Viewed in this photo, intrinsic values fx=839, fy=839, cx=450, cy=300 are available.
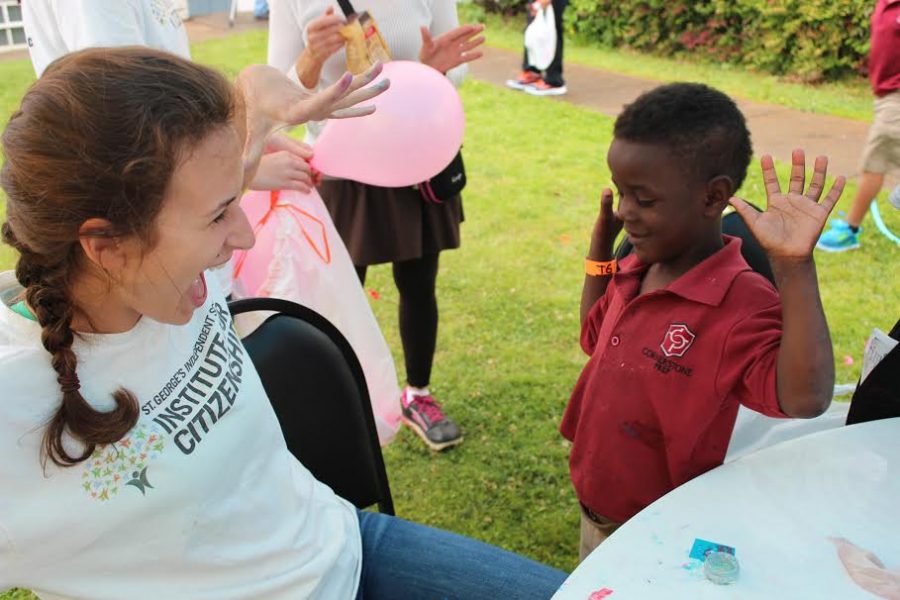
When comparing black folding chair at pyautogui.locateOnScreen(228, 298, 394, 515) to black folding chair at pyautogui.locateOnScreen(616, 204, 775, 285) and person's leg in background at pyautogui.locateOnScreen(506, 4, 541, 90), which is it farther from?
person's leg in background at pyautogui.locateOnScreen(506, 4, 541, 90)

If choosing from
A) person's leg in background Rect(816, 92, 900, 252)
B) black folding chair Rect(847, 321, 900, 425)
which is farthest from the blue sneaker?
black folding chair Rect(847, 321, 900, 425)

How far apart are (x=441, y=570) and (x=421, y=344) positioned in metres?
1.62

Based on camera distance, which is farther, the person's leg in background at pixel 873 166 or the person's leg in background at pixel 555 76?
the person's leg in background at pixel 555 76

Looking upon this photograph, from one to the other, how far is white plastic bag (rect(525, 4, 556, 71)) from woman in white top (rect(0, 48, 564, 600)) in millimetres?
7244

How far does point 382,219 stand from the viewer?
9.30 feet

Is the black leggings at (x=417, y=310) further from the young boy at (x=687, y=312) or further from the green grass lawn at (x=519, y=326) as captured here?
the young boy at (x=687, y=312)

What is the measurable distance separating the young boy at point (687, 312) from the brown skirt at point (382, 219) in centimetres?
111

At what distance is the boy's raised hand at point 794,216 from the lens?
138 cm

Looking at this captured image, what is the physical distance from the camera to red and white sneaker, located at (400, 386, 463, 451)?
3.24 meters

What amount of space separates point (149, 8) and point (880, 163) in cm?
397

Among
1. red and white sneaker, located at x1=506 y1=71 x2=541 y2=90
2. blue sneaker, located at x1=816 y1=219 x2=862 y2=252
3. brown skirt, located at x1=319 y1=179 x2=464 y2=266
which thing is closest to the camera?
brown skirt, located at x1=319 y1=179 x2=464 y2=266

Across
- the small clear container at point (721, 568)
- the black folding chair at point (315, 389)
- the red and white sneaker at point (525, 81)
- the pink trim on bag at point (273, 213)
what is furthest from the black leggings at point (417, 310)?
the red and white sneaker at point (525, 81)

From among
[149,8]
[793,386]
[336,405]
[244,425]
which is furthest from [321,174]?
[793,386]

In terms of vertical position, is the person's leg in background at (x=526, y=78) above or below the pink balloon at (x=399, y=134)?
below
